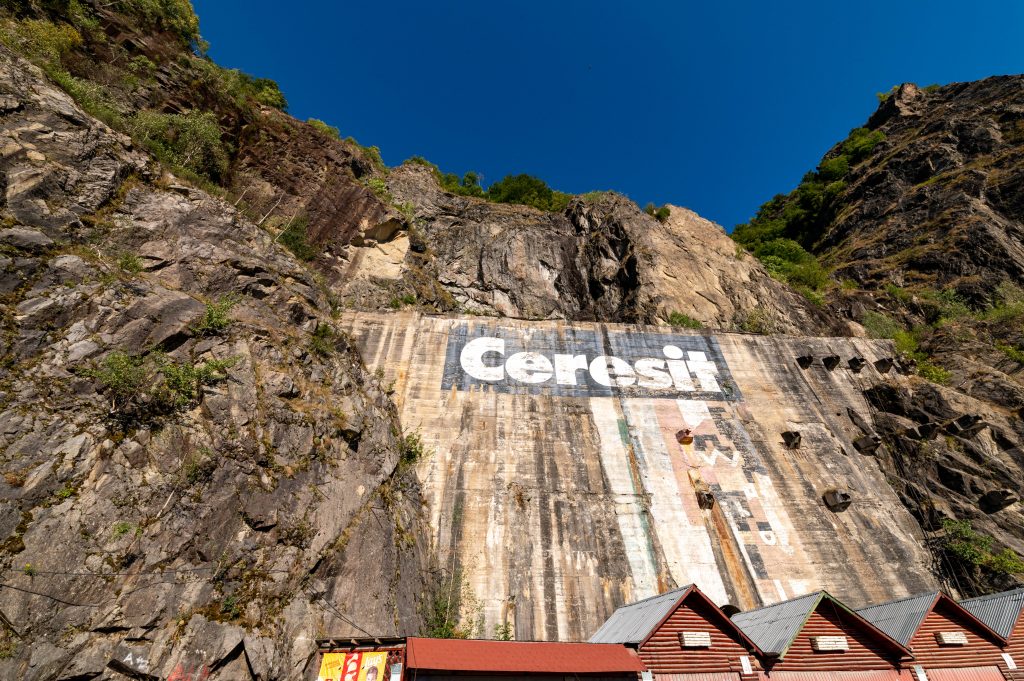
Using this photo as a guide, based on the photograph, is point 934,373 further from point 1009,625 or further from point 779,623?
point 779,623

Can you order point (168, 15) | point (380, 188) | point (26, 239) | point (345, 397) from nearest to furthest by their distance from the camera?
point (26, 239) → point (345, 397) → point (168, 15) → point (380, 188)

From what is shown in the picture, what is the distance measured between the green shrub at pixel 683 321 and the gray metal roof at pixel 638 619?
1634 centimetres

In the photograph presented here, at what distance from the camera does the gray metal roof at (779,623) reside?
12789 mm

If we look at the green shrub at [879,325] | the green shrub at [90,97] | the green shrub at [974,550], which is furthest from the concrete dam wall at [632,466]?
the green shrub at [90,97]

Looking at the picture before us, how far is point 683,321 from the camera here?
92.5 feet

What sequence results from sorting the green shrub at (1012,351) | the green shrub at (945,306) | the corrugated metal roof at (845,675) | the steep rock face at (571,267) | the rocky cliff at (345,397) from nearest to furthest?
the rocky cliff at (345,397), the corrugated metal roof at (845,675), the green shrub at (1012,351), the steep rock face at (571,267), the green shrub at (945,306)

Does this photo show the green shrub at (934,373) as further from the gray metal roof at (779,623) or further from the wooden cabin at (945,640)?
the gray metal roof at (779,623)

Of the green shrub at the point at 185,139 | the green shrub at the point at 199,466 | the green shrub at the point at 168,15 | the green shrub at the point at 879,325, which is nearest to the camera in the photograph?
the green shrub at the point at 199,466

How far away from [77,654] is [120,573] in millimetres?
1401

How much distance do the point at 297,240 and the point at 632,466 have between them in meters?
20.4

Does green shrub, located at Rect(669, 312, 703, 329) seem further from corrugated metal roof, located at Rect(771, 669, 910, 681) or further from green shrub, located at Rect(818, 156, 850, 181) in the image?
green shrub, located at Rect(818, 156, 850, 181)

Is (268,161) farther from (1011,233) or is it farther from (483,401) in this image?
(1011,233)


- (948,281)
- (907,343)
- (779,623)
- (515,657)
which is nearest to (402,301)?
(515,657)

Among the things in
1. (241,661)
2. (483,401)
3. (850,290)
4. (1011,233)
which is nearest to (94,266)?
(241,661)
